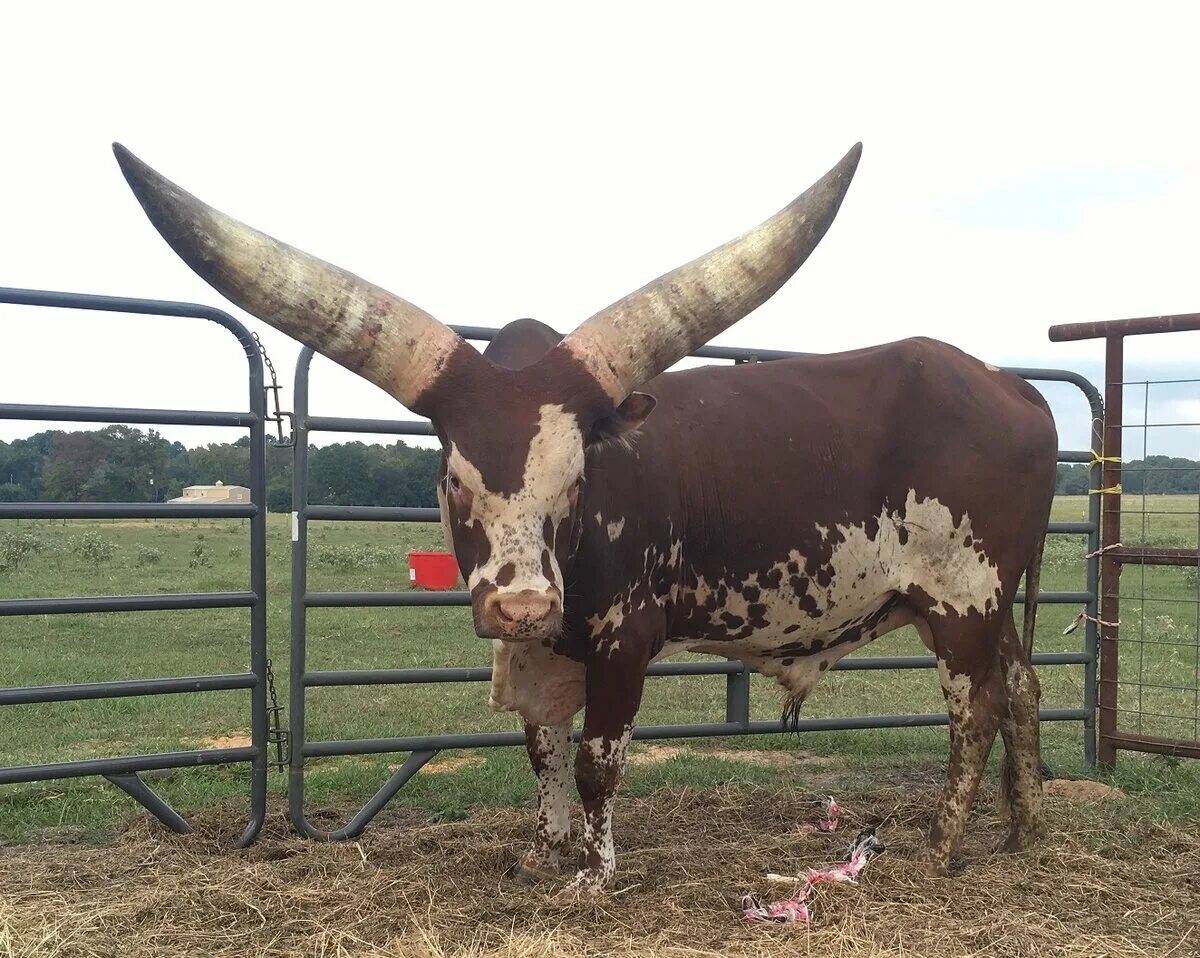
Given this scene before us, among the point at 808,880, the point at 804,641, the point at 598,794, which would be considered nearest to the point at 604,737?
the point at 598,794

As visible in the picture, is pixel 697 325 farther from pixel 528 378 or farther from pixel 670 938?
pixel 670 938

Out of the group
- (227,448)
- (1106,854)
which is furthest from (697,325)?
(227,448)

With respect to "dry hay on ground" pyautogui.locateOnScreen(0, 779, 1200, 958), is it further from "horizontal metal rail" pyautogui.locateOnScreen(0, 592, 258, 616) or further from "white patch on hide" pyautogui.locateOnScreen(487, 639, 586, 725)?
"horizontal metal rail" pyautogui.locateOnScreen(0, 592, 258, 616)

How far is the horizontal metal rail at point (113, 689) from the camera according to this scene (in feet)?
13.4

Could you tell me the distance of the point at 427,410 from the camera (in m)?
3.36

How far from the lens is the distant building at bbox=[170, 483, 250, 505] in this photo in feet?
14.9

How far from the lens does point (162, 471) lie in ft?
17.2

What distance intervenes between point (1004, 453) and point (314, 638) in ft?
27.5

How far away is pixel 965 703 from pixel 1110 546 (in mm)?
2206

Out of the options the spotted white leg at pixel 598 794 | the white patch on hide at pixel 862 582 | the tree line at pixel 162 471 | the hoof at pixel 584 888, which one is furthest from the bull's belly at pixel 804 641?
the tree line at pixel 162 471

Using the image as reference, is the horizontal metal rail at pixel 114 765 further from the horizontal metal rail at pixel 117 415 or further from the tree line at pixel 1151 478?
the tree line at pixel 1151 478

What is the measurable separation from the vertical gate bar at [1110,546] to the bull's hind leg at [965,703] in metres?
2.01

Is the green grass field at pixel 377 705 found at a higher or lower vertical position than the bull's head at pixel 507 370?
lower

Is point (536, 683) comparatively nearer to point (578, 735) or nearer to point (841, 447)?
point (578, 735)
